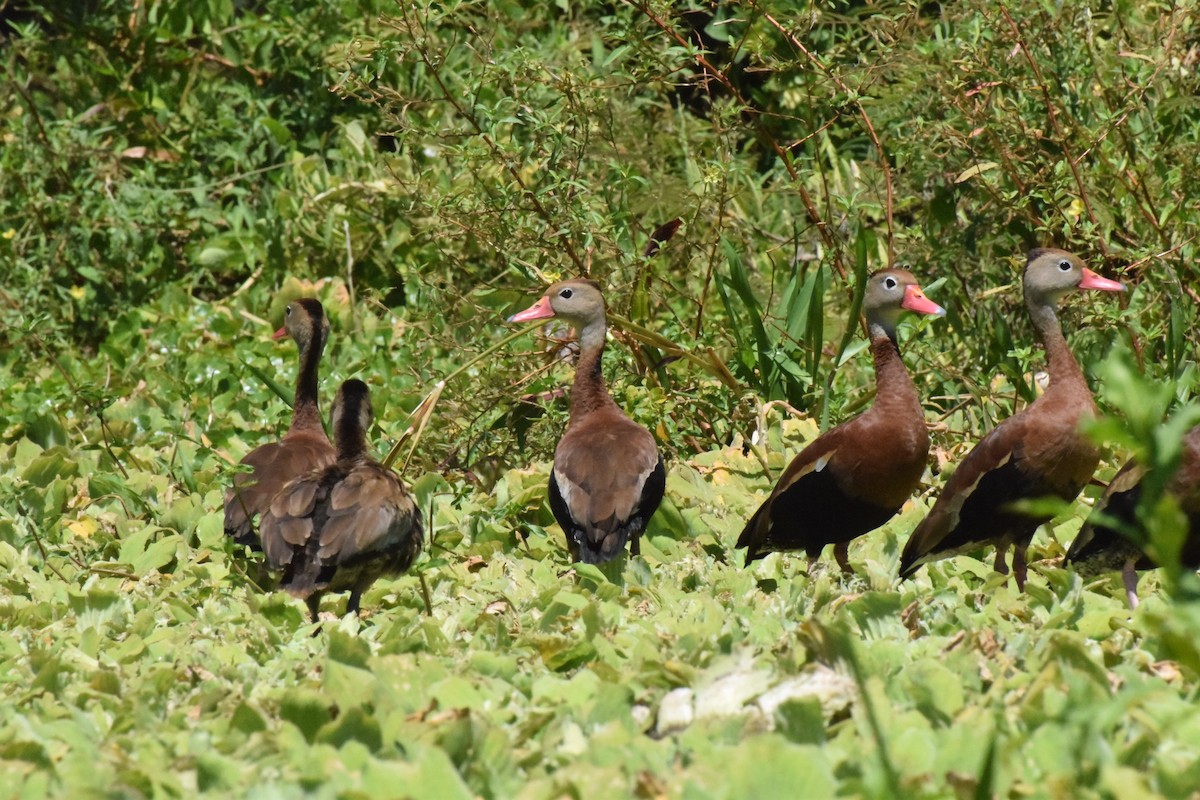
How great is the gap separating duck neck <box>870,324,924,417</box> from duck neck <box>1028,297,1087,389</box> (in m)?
0.51

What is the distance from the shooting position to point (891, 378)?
637 cm

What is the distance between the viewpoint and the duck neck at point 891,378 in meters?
6.27

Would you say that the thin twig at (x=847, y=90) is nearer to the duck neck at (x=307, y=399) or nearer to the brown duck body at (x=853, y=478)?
the brown duck body at (x=853, y=478)

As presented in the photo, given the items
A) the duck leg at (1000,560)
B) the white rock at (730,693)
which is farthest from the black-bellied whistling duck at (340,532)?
the duck leg at (1000,560)

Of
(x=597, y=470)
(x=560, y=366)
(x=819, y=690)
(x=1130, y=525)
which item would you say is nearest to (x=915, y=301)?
(x=597, y=470)

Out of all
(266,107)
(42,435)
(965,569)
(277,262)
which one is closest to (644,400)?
(965,569)

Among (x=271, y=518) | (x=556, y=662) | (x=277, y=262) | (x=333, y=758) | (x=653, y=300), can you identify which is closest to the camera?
(x=333, y=758)

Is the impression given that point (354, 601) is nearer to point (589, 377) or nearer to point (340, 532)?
point (340, 532)

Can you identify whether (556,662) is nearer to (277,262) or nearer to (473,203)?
(473,203)

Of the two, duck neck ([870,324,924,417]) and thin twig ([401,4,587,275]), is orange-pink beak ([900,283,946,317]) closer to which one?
duck neck ([870,324,924,417])

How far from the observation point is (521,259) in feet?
26.2

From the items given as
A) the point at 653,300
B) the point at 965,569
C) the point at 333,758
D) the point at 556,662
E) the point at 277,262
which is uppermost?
the point at 333,758

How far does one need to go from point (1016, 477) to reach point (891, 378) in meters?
0.72

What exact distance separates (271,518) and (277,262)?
5.03 metres
